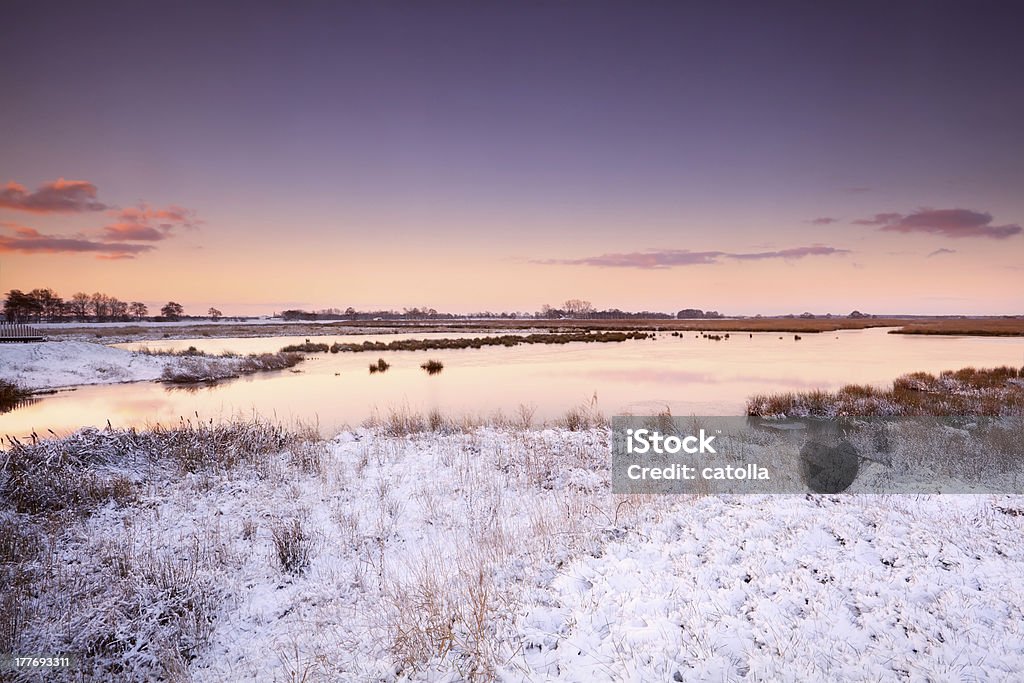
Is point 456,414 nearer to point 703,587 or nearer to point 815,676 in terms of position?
point 703,587

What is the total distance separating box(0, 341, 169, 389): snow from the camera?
24.4 meters

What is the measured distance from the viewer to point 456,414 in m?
19.4

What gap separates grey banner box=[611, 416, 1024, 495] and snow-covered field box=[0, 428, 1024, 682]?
1.22m

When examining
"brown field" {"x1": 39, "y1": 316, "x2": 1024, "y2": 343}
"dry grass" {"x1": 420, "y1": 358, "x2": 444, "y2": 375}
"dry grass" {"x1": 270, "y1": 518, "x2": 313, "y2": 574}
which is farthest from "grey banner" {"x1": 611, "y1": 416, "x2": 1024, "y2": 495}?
"brown field" {"x1": 39, "y1": 316, "x2": 1024, "y2": 343}

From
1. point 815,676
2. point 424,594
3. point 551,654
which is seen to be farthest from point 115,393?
point 815,676

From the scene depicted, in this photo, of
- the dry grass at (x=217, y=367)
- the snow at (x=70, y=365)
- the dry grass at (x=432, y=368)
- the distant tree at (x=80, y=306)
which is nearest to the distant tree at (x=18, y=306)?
the distant tree at (x=80, y=306)

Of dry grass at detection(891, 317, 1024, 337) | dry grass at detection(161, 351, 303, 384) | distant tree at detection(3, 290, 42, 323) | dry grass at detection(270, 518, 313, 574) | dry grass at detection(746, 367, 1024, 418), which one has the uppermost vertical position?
distant tree at detection(3, 290, 42, 323)

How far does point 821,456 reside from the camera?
32.4ft

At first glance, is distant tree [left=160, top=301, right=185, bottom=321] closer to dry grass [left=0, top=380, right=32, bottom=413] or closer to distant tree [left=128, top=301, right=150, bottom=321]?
distant tree [left=128, top=301, right=150, bottom=321]

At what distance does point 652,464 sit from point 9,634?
11.8 metres

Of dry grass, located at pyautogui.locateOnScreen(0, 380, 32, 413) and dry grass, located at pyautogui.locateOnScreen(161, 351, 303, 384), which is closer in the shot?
dry grass, located at pyautogui.locateOnScreen(0, 380, 32, 413)

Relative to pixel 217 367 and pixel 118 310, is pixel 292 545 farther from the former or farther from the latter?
pixel 118 310

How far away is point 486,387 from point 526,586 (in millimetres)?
20327

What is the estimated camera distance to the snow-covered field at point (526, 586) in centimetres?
482
